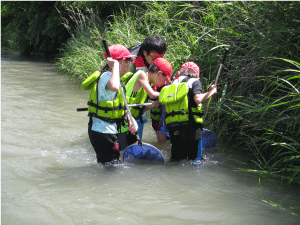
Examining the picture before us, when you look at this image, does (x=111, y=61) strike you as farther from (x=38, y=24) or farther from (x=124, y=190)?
(x=38, y=24)

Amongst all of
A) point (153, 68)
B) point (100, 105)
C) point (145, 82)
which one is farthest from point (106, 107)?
point (153, 68)

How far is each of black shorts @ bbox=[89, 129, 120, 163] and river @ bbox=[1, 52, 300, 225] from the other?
18 cm

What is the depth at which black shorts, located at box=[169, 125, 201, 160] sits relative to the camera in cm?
373

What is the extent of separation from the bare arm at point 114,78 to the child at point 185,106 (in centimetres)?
62

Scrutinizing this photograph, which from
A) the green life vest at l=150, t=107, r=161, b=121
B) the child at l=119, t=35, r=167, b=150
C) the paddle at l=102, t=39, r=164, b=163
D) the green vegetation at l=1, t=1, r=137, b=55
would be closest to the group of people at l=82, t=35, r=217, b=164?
the paddle at l=102, t=39, r=164, b=163

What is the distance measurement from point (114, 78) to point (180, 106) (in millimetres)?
813

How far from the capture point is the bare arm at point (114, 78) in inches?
128

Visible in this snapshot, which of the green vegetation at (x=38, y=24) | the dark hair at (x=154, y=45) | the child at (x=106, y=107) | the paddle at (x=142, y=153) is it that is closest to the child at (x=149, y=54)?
→ the dark hair at (x=154, y=45)

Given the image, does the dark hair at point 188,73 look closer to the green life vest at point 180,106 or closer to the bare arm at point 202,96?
the green life vest at point 180,106

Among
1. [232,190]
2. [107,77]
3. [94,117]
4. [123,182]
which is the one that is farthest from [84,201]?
[232,190]

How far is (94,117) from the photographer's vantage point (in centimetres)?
352

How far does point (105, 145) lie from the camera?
3590mm

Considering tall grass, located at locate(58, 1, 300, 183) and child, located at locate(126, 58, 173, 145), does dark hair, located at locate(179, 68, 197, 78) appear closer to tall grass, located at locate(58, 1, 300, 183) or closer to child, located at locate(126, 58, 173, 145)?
child, located at locate(126, 58, 173, 145)

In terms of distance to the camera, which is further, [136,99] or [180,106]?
[136,99]
